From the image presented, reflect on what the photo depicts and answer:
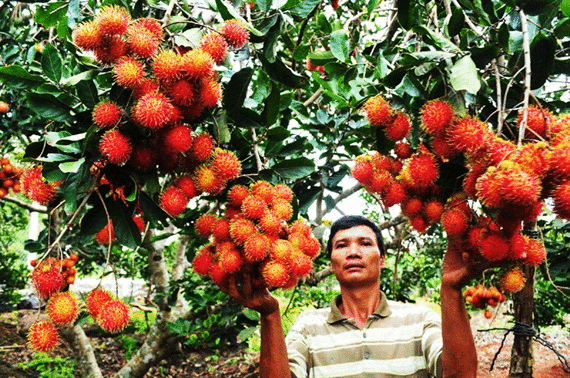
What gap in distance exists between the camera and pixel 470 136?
3.22 ft

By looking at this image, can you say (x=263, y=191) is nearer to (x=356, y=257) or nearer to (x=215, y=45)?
(x=215, y=45)

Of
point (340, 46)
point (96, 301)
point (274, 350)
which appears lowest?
point (274, 350)

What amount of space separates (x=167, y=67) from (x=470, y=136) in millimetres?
665

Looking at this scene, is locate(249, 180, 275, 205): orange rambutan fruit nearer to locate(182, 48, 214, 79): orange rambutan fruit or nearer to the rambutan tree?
the rambutan tree

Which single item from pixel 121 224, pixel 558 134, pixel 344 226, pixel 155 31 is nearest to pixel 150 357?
pixel 344 226

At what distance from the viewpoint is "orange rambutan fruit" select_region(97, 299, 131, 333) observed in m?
1.19

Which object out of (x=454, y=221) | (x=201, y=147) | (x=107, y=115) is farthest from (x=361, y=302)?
(x=107, y=115)

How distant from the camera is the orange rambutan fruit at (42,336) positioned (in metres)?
1.17

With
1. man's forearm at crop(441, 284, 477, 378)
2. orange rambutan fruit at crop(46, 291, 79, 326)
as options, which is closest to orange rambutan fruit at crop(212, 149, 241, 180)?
orange rambutan fruit at crop(46, 291, 79, 326)

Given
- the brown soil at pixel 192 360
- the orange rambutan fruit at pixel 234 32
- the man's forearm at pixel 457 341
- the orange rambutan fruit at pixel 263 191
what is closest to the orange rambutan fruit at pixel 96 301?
the orange rambutan fruit at pixel 263 191

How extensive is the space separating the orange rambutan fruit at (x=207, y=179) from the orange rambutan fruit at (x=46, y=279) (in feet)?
1.31

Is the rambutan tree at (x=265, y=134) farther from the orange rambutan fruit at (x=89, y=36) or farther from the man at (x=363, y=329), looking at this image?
the man at (x=363, y=329)

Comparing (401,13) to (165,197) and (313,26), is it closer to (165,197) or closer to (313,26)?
(165,197)

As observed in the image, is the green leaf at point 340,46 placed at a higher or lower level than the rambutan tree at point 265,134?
higher
